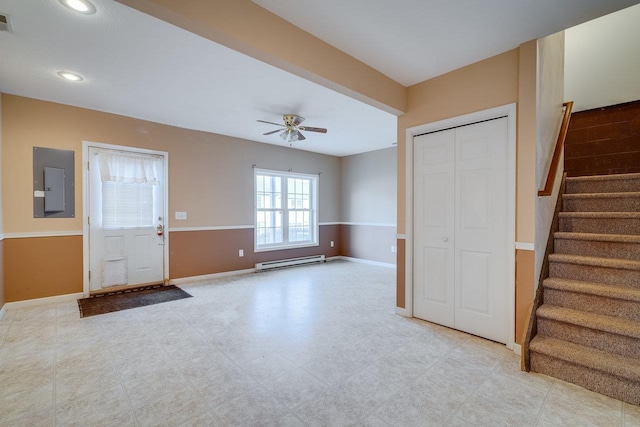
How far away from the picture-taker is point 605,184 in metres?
3.10

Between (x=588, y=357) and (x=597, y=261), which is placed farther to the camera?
(x=597, y=261)

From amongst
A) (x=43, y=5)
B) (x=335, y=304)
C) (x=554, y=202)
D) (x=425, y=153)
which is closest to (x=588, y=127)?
(x=554, y=202)

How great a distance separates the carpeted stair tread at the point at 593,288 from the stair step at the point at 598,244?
1.14ft

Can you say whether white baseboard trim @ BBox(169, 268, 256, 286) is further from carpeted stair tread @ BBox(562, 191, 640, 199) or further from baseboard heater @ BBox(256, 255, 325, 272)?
carpeted stair tread @ BBox(562, 191, 640, 199)

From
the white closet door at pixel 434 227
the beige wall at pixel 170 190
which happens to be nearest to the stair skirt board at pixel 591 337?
the white closet door at pixel 434 227

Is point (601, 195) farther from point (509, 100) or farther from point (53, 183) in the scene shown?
point (53, 183)

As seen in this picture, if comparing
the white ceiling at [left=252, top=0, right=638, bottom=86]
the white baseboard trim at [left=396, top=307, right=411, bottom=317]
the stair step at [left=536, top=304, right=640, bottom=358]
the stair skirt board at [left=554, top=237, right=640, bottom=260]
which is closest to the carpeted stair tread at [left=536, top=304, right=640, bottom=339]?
the stair step at [left=536, top=304, right=640, bottom=358]

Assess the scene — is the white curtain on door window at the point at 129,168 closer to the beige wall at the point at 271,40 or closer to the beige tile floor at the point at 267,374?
the beige tile floor at the point at 267,374

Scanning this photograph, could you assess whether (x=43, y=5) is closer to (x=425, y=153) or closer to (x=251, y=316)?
(x=251, y=316)

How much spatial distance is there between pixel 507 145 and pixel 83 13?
3488 millimetres

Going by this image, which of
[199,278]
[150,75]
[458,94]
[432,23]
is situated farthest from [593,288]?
[199,278]

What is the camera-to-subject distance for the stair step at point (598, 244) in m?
2.39

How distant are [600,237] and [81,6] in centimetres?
443

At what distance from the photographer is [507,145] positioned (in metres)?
2.54
